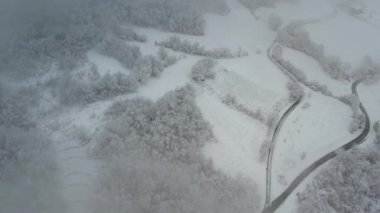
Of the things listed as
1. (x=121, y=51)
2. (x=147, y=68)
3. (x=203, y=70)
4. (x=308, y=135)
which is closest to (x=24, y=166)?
(x=147, y=68)

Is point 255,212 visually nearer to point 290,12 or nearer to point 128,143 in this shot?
point 128,143

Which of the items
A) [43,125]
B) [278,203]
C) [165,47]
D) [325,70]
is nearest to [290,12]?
[325,70]

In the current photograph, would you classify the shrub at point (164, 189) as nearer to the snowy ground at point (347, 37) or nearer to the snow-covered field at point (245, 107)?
the snow-covered field at point (245, 107)

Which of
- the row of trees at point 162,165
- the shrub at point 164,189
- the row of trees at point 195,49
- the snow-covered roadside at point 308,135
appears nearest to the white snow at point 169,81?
the row of trees at point 195,49

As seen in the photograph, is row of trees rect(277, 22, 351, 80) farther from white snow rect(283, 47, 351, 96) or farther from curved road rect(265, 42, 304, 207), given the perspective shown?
curved road rect(265, 42, 304, 207)

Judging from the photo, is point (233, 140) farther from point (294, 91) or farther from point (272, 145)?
point (294, 91)

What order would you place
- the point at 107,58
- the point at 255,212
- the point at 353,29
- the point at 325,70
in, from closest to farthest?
the point at 255,212
the point at 107,58
the point at 325,70
the point at 353,29
